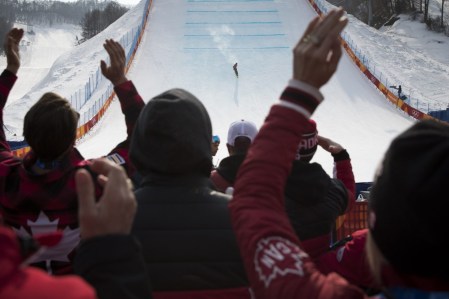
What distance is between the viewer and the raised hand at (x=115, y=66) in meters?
2.44

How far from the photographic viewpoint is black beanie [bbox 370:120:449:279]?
37.2 inches

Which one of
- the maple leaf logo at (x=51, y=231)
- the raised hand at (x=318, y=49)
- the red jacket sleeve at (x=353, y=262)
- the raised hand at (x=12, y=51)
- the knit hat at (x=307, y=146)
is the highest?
the raised hand at (x=318, y=49)

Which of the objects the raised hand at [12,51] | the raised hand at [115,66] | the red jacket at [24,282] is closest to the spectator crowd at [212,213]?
the red jacket at [24,282]

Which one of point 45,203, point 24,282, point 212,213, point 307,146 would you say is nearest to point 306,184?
point 307,146

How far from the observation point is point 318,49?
1.18 m

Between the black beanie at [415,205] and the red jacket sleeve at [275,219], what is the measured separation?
0.55ft

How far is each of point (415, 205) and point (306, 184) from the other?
1.13m

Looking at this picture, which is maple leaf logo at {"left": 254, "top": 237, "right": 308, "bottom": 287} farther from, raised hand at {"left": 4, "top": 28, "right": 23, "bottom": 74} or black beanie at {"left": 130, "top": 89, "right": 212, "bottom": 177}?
raised hand at {"left": 4, "top": 28, "right": 23, "bottom": 74}

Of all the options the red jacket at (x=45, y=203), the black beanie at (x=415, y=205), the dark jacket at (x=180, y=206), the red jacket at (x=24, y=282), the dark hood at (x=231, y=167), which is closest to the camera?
the red jacket at (x=24, y=282)

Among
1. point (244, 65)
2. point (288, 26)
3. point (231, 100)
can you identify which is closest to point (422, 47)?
point (288, 26)

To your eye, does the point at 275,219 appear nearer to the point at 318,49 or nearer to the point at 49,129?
the point at 318,49

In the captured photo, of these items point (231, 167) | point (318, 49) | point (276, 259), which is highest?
point (318, 49)

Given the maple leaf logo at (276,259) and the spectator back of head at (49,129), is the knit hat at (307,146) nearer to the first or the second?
the spectator back of head at (49,129)

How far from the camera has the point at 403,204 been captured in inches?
38.7
